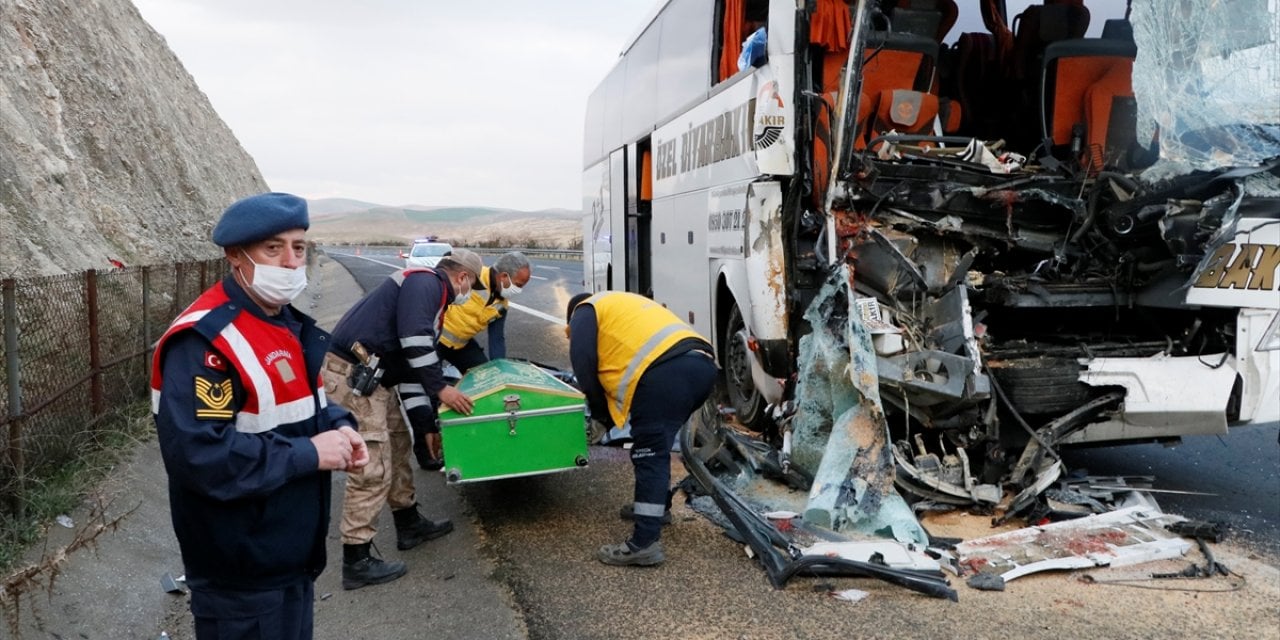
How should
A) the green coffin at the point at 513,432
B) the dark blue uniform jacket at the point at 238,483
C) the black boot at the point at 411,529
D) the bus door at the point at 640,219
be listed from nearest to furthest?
1. the dark blue uniform jacket at the point at 238,483
2. the green coffin at the point at 513,432
3. the black boot at the point at 411,529
4. the bus door at the point at 640,219

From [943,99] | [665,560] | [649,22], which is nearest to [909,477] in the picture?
[665,560]

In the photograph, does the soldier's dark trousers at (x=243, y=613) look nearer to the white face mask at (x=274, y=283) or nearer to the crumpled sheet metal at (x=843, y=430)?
the white face mask at (x=274, y=283)

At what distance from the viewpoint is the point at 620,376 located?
4680mm

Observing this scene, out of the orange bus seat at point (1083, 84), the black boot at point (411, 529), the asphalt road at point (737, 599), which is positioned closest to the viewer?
the asphalt road at point (737, 599)

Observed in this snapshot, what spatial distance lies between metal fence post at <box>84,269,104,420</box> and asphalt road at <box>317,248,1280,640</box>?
239 centimetres

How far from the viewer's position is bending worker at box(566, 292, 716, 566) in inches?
179

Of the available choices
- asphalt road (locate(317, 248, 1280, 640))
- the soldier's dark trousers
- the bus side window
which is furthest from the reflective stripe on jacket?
the bus side window

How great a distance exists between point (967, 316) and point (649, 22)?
5837 mm

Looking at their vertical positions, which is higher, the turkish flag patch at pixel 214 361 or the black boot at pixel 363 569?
the turkish flag patch at pixel 214 361

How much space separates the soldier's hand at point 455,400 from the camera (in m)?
4.79

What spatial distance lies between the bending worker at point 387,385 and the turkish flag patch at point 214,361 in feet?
7.81

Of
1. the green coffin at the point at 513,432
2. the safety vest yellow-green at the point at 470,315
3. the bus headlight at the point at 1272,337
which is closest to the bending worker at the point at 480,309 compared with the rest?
the safety vest yellow-green at the point at 470,315

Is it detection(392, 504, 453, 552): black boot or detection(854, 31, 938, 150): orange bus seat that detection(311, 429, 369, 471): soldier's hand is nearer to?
detection(392, 504, 453, 552): black boot

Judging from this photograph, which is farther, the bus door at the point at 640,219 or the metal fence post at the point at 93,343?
the bus door at the point at 640,219
